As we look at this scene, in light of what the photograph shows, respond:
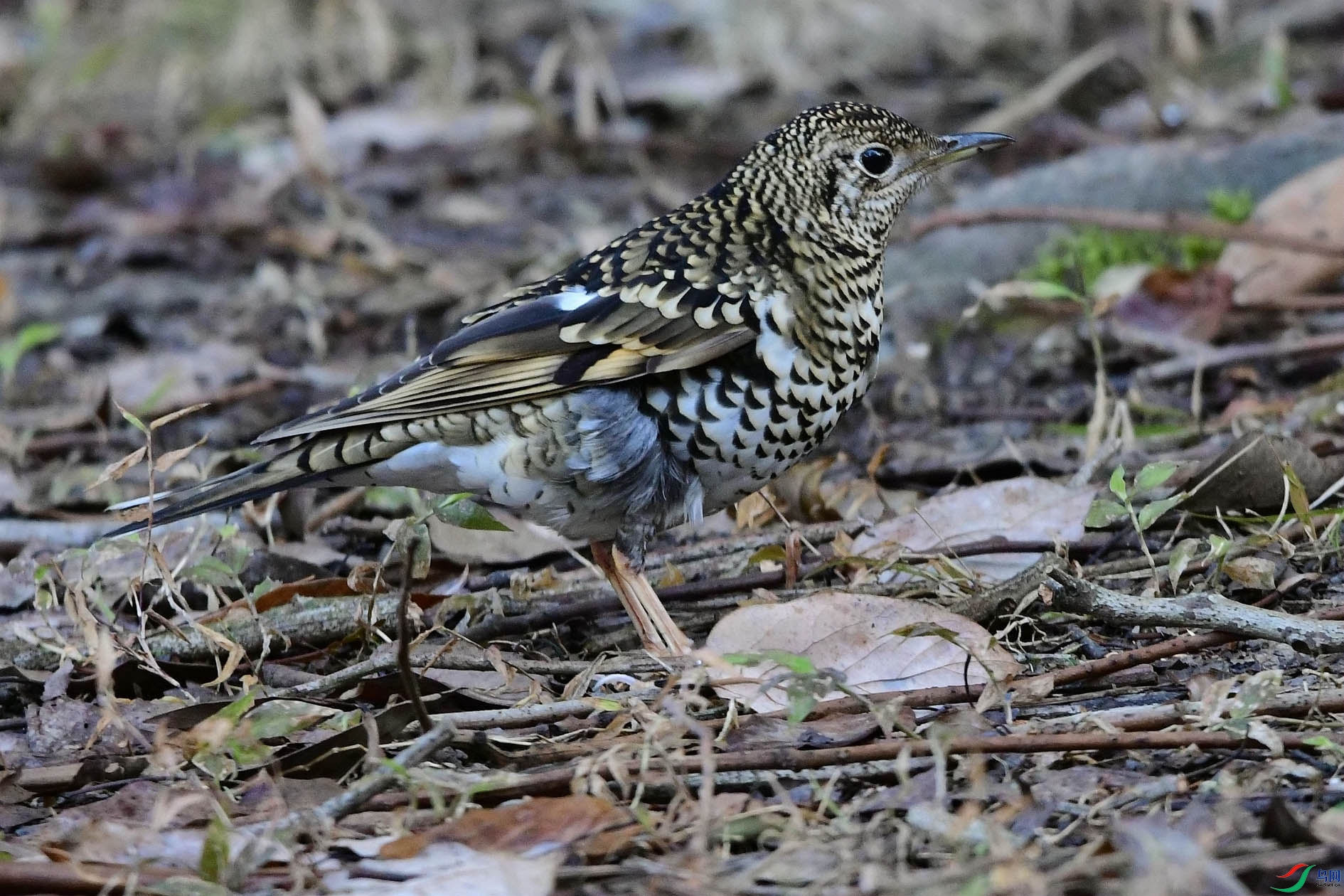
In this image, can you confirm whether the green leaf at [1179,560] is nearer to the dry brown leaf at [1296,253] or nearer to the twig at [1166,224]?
the twig at [1166,224]

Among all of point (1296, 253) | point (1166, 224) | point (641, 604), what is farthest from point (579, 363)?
point (1296, 253)

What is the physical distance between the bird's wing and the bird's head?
0.40 m

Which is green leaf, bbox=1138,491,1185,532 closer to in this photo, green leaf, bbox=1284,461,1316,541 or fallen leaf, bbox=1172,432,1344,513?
green leaf, bbox=1284,461,1316,541

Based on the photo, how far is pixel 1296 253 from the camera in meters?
5.62

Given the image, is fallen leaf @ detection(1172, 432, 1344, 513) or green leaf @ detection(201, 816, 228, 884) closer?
green leaf @ detection(201, 816, 228, 884)

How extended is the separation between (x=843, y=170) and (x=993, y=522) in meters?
0.99

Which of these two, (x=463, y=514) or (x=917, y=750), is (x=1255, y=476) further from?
(x=463, y=514)

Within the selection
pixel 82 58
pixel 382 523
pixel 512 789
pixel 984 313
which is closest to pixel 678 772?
pixel 512 789

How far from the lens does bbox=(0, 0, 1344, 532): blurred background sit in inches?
249

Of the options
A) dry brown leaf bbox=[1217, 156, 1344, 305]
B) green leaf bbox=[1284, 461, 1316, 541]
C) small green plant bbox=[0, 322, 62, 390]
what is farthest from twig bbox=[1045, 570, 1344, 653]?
small green plant bbox=[0, 322, 62, 390]

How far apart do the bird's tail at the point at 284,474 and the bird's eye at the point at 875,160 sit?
4.71ft

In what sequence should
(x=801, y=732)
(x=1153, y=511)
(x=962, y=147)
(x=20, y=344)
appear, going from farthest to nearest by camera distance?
(x=20, y=344), (x=962, y=147), (x=1153, y=511), (x=801, y=732)

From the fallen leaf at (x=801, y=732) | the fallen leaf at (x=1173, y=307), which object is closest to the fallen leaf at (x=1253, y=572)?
the fallen leaf at (x=801, y=732)

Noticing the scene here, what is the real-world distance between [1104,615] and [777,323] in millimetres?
1113
